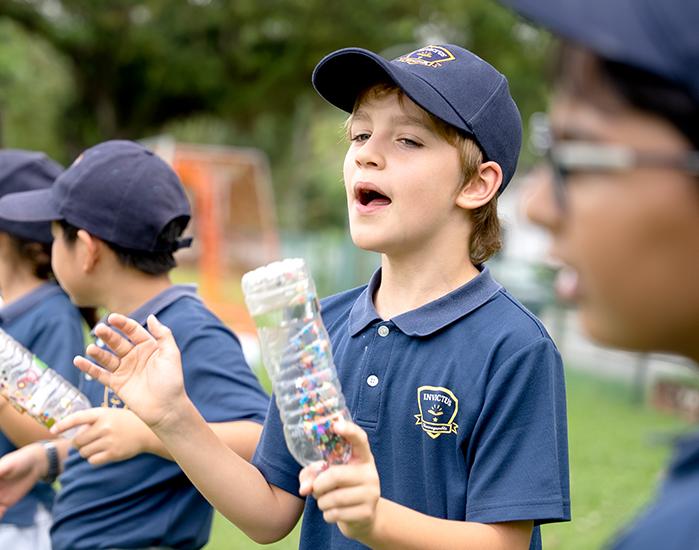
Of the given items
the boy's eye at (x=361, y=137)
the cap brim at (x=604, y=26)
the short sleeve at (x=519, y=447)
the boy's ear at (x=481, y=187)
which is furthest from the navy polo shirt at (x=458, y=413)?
the cap brim at (x=604, y=26)

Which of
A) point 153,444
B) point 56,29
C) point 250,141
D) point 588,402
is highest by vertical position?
point 153,444

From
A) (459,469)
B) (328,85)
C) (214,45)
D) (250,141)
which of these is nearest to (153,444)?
(459,469)

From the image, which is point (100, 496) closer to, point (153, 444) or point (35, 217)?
point (153, 444)

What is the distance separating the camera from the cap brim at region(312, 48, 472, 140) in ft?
5.80

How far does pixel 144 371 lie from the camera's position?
170 centimetres

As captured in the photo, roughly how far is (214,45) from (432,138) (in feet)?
64.3

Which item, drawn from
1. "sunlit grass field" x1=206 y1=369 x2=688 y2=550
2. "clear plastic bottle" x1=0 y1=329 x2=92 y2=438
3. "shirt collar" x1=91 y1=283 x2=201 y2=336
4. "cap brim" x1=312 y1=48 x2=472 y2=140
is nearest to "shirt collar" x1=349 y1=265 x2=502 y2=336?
"cap brim" x1=312 y1=48 x2=472 y2=140

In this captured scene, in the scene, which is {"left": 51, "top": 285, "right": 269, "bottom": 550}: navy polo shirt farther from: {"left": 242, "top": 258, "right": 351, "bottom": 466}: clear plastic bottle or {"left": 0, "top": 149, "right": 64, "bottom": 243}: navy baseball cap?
{"left": 0, "top": 149, "right": 64, "bottom": 243}: navy baseball cap

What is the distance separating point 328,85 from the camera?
2.02 meters

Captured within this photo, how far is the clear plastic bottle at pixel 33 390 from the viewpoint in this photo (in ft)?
7.60

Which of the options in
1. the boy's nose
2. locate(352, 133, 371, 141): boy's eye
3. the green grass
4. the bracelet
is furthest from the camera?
the green grass

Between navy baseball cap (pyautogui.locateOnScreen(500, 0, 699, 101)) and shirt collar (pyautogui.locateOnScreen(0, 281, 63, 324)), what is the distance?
8.83 feet

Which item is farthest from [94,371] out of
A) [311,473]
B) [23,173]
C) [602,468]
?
[602,468]

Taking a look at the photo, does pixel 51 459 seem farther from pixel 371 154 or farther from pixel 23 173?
pixel 371 154
